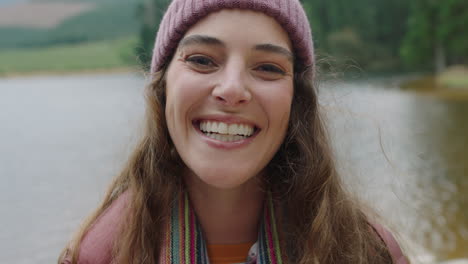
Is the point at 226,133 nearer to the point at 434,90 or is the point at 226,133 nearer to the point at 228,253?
the point at 228,253

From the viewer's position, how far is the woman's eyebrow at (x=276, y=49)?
1.72 metres

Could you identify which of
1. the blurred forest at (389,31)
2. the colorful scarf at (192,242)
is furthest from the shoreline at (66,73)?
the colorful scarf at (192,242)

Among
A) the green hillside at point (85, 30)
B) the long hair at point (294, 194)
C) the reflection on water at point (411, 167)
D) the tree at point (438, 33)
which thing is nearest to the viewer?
the long hair at point (294, 194)

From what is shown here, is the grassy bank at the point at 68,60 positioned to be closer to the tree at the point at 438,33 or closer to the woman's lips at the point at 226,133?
the tree at the point at 438,33

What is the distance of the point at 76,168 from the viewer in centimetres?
838

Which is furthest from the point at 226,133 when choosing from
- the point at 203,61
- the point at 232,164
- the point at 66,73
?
the point at 66,73

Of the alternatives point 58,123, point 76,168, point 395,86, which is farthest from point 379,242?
point 395,86

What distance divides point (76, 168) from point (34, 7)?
120 m

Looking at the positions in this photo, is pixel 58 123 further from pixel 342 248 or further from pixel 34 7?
pixel 34 7

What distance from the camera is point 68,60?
186 ft

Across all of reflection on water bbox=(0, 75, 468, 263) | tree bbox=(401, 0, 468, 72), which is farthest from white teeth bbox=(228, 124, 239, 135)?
tree bbox=(401, 0, 468, 72)

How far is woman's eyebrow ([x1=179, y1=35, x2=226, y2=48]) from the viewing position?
1703 millimetres

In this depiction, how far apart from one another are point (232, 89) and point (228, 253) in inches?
27.7

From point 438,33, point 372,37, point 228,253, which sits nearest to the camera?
point 228,253
